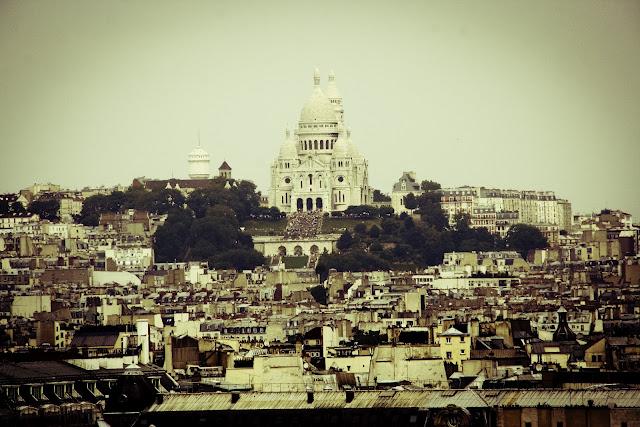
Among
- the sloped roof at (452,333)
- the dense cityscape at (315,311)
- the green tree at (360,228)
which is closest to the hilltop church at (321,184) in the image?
the dense cityscape at (315,311)

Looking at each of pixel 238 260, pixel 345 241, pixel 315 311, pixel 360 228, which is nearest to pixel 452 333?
pixel 315 311

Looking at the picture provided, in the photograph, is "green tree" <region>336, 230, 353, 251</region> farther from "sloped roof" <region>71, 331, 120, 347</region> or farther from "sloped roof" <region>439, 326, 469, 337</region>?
"sloped roof" <region>439, 326, 469, 337</region>

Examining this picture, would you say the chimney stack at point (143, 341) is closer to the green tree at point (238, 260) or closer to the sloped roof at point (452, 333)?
the sloped roof at point (452, 333)

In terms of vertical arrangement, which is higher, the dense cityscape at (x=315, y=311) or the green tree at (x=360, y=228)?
the green tree at (x=360, y=228)

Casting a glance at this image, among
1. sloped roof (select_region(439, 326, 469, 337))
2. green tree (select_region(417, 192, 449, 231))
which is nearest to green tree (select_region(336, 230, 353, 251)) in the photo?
green tree (select_region(417, 192, 449, 231))

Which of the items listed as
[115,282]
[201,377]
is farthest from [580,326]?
[115,282]
